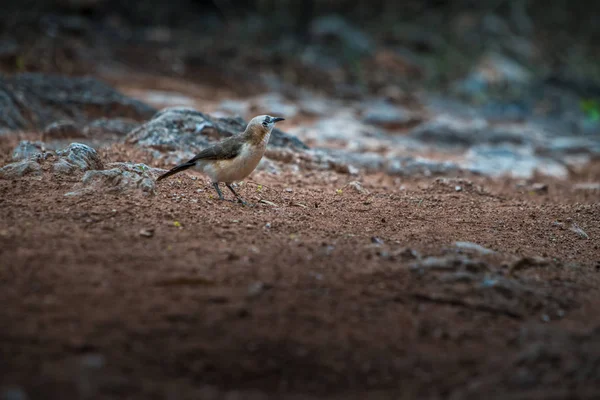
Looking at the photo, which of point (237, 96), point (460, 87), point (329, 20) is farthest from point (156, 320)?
point (329, 20)

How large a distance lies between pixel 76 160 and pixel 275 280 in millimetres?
3085

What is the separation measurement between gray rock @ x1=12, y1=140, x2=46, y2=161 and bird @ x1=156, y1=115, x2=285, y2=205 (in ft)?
6.61

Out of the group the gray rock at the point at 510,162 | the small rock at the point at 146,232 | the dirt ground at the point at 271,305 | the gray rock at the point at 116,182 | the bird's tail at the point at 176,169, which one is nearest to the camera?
the dirt ground at the point at 271,305

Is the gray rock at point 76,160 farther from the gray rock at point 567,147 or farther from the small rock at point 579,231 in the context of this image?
the gray rock at point 567,147

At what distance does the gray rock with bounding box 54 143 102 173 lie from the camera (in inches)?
257

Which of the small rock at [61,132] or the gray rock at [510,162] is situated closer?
the small rock at [61,132]

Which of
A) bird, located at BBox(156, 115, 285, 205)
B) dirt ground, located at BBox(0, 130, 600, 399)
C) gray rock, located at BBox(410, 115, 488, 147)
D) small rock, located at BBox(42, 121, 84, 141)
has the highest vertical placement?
gray rock, located at BBox(410, 115, 488, 147)

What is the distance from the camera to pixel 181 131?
8.66m

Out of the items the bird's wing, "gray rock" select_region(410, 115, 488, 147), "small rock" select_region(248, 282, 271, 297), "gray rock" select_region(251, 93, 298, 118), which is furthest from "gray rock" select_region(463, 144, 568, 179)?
"small rock" select_region(248, 282, 271, 297)

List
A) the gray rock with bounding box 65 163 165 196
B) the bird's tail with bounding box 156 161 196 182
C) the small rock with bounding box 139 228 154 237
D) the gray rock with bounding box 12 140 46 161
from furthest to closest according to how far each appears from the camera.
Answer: the gray rock with bounding box 12 140 46 161
the bird's tail with bounding box 156 161 196 182
the gray rock with bounding box 65 163 165 196
the small rock with bounding box 139 228 154 237

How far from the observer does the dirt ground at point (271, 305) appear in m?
3.74

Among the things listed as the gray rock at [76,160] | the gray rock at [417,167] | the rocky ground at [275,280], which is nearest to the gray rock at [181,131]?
the rocky ground at [275,280]

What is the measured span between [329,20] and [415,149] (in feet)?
25.6

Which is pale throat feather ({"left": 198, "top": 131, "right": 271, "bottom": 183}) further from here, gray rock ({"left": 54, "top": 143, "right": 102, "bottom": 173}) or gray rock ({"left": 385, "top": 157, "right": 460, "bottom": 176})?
gray rock ({"left": 385, "top": 157, "right": 460, "bottom": 176})
